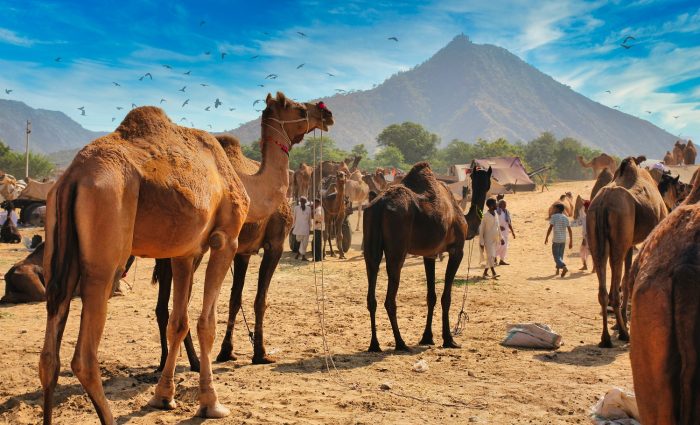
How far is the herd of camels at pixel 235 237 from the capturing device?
87.7 inches

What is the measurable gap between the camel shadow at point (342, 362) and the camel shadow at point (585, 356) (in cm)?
172

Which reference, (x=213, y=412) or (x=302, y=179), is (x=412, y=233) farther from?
(x=302, y=179)

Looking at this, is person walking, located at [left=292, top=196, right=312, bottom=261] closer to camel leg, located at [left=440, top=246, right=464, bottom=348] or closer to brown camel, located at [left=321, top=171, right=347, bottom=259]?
brown camel, located at [left=321, top=171, right=347, bottom=259]

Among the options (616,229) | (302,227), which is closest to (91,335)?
(616,229)

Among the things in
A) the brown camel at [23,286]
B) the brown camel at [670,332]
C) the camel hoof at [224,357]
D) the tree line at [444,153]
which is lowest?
the camel hoof at [224,357]

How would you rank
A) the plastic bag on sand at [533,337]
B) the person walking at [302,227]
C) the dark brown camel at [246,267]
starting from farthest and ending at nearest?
the person walking at [302,227] < the plastic bag on sand at [533,337] < the dark brown camel at [246,267]

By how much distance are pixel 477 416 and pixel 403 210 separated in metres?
3.49

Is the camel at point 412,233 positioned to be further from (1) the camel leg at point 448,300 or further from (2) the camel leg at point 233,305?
(2) the camel leg at point 233,305

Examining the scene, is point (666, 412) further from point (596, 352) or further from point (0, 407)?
point (596, 352)

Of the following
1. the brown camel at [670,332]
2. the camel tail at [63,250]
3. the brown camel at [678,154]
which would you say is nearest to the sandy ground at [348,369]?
the camel tail at [63,250]

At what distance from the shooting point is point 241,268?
794 cm

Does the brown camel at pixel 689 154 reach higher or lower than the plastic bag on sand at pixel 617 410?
higher

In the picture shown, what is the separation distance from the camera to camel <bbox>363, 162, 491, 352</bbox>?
8367mm

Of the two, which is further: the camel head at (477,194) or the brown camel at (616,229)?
the camel head at (477,194)
